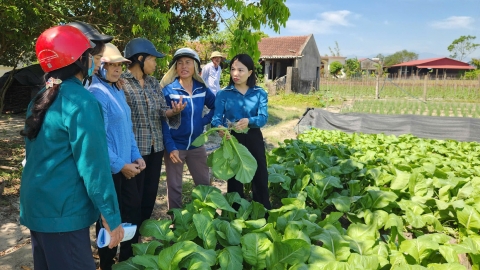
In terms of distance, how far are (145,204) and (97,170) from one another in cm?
153

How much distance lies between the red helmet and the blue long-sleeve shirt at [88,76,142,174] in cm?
66

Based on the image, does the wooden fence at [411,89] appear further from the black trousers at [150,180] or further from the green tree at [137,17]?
the black trousers at [150,180]

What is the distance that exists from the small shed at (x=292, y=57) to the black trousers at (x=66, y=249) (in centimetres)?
2117

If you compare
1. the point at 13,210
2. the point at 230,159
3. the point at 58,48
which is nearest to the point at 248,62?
the point at 230,159

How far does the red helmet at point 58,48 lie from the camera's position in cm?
166

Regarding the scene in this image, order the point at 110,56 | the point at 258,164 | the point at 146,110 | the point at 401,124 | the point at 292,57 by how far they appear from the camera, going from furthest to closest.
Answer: the point at 292,57, the point at 401,124, the point at 258,164, the point at 146,110, the point at 110,56

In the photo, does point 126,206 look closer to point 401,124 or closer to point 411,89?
point 401,124

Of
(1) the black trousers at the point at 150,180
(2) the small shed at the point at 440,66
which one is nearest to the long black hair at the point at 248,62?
(1) the black trousers at the point at 150,180

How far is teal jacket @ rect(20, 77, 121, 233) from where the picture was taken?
162 centimetres

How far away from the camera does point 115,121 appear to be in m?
2.41

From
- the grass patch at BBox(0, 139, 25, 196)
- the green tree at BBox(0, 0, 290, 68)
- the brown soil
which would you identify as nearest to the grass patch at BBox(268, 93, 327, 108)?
the green tree at BBox(0, 0, 290, 68)

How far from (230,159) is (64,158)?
1458mm

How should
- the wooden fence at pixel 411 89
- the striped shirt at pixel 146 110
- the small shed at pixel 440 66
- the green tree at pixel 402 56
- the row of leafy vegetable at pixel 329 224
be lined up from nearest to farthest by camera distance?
the row of leafy vegetable at pixel 329 224, the striped shirt at pixel 146 110, the wooden fence at pixel 411 89, the small shed at pixel 440 66, the green tree at pixel 402 56

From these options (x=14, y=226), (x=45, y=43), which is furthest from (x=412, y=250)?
(x=14, y=226)
